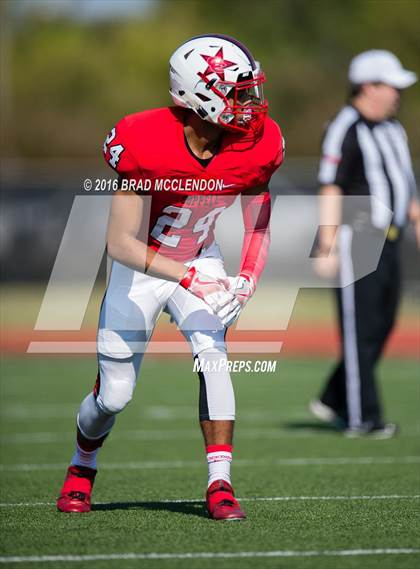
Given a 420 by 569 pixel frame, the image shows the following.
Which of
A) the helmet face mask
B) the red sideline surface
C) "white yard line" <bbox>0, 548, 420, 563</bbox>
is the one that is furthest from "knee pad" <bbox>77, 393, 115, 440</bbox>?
the red sideline surface

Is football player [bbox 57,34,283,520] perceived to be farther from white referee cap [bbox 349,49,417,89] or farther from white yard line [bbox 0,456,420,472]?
white referee cap [bbox 349,49,417,89]

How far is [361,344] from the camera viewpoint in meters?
Result: 6.93

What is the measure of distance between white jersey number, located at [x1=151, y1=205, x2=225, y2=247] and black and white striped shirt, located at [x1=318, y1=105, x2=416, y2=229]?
2398 mm

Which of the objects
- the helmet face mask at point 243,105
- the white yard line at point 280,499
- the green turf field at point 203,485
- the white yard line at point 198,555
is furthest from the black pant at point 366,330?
the white yard line at point 198,555

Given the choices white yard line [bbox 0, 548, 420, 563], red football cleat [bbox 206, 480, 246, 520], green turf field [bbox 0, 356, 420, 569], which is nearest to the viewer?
white yard line [bbox 0, 548, 420, 563]

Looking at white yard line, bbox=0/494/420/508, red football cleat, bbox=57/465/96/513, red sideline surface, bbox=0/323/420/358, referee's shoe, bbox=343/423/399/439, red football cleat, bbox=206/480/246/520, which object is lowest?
red football cleat, bbox=206/480/246/520

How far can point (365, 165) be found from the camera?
22.7ft

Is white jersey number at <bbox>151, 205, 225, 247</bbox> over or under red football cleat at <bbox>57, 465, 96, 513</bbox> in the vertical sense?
over

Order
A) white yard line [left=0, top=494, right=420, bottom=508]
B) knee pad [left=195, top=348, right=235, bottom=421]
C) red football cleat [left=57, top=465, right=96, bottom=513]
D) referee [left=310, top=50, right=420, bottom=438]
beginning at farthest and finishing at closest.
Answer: referee [left=310, top=50, right=420, bottom=438] < white yard line [left=0, top=494, right=420, bottom=508] < red football cleat [left=57, top=465, right=96, bottom=513] < knee pad [left=195, top=348, right=235, bottom=421]

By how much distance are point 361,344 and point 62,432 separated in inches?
75.6

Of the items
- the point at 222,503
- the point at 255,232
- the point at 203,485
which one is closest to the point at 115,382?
the point at 222,503

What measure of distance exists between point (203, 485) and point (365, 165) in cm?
248

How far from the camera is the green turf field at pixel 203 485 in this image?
374cm

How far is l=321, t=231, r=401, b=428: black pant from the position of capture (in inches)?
269
